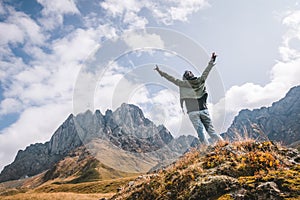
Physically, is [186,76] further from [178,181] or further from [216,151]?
[178,181]

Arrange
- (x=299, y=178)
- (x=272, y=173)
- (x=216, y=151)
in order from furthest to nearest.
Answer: (x=216, y=151) < (x=272, y=173) < (x=299, y=178)

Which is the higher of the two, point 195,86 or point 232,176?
point 195,86

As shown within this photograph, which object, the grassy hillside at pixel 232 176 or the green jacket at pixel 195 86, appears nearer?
the grassy hillside at pixel 232 176

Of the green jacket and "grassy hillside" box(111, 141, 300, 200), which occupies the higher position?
the green jacket

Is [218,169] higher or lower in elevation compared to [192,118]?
lower

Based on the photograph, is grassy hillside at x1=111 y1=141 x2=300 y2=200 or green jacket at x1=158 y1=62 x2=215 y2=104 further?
green jacket at x1=158 y1=62 x2=215 y2=104

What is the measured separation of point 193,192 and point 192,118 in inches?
194

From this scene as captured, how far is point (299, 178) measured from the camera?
699cm

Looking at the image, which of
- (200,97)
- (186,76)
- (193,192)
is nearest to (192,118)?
(200,97)

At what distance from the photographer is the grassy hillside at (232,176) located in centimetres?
697

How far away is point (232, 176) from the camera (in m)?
8.66

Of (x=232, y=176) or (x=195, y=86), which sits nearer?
(x=232, y=176)

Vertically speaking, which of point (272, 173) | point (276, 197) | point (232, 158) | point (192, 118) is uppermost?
point (192, 118)

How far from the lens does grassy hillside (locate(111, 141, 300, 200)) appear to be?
22.9ft
